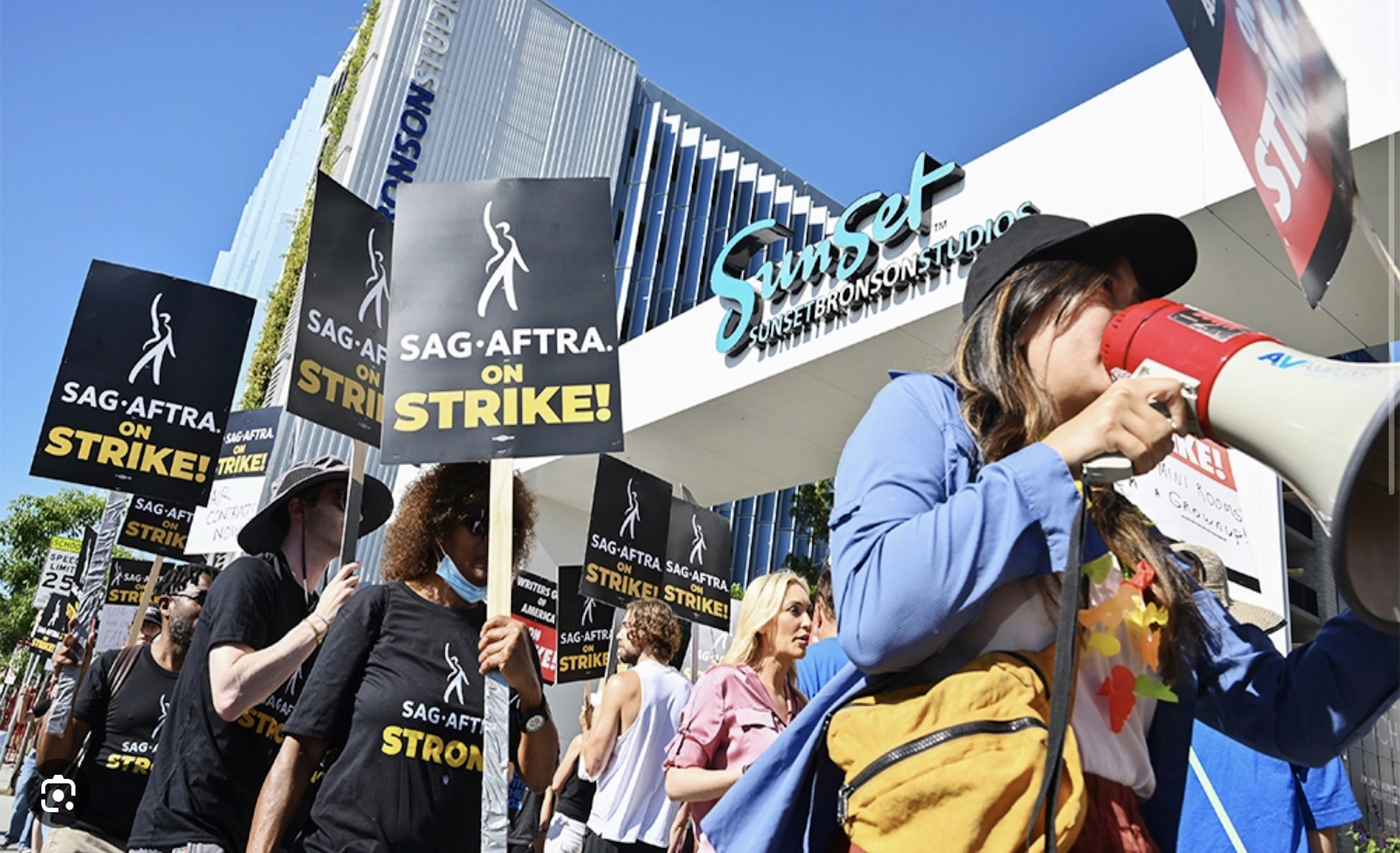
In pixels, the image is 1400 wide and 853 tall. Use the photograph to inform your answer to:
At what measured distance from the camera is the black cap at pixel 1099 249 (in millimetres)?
1536

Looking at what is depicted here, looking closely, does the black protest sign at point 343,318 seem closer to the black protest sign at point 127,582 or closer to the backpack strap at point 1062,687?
the backpack strap at point 1062,687

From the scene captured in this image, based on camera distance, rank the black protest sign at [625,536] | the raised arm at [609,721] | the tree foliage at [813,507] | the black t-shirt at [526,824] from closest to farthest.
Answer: the raised arm at [609,721]
the black t-shirt at [526,824]
the black protest sign at [625,536]
the tree foliage at [813,507]

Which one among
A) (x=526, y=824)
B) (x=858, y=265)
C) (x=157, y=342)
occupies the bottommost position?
(x=526, y=824)

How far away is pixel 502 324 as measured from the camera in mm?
3338

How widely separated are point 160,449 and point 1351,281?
725 cm

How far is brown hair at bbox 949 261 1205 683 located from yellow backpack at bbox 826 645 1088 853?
330 millimetres

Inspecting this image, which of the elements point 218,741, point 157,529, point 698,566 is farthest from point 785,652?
point 157,529

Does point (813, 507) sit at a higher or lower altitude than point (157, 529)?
higher

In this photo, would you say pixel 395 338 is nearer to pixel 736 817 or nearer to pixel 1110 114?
pixel 736 817

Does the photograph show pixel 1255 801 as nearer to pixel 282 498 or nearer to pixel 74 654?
pixel 282 498

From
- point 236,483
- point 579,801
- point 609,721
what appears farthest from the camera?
point 236,483

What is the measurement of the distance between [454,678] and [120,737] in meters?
2.81

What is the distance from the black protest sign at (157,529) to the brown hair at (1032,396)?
7.65 m

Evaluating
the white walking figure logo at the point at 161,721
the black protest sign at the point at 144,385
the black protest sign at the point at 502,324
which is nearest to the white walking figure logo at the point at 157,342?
the black protest sign at the point at 144,385
